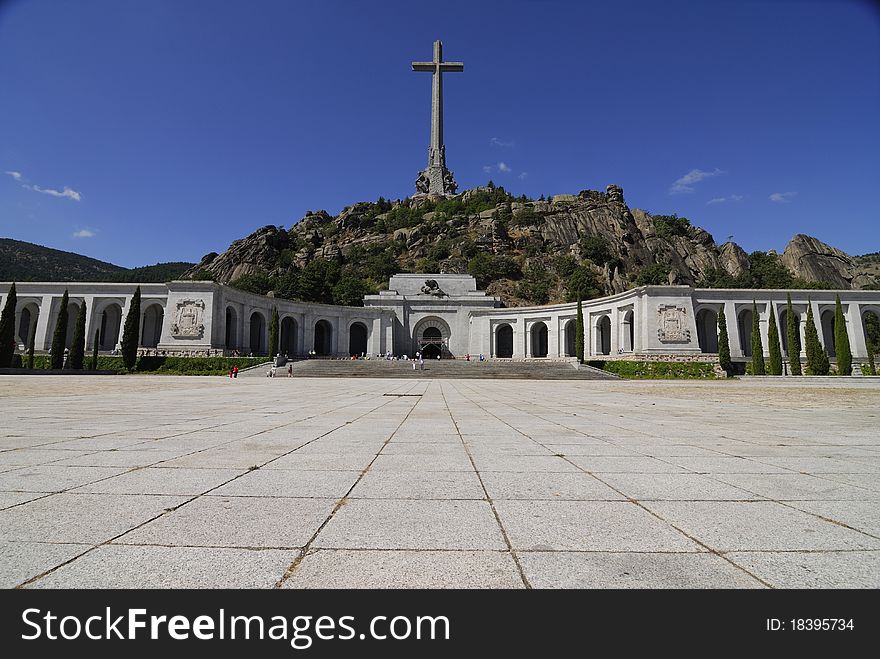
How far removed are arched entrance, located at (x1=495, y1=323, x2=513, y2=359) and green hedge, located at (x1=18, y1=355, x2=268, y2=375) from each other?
28.0 m

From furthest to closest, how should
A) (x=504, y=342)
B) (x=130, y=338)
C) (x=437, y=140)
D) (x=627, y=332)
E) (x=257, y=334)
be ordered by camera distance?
(x=437, y=140)
(x=504, y=342)
(x=257, y=334)
(x=627, y=332)
(x=130, y=338)

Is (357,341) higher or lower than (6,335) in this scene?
higher

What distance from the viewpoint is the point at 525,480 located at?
369cm

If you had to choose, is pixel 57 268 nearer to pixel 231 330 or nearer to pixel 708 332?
pixel 231 330

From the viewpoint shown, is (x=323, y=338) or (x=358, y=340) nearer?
(x=323, y=338)

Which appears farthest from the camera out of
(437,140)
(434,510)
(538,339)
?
(437,140)

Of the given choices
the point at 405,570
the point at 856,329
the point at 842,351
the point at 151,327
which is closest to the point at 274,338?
the point at 151,327

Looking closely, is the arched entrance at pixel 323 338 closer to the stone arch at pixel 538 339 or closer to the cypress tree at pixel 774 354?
the stone arch at pixel 538 339

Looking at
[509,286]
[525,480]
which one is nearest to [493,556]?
[525,480]

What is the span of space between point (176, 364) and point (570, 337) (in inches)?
1414

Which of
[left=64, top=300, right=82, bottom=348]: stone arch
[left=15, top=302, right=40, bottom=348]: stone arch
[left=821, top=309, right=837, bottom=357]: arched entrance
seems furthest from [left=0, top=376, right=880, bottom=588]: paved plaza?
[left=15, top=302, right=40, bottom=348]: stone arch

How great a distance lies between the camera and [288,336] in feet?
164
